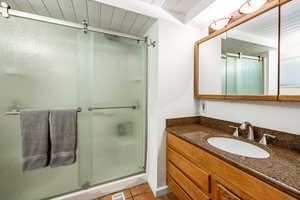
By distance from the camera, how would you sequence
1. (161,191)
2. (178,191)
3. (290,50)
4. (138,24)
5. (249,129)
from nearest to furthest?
1. (290,50)
2. (249,129)
3. (178,191)
4. (161,191)
5. (138,24)

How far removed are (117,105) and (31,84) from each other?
84cm

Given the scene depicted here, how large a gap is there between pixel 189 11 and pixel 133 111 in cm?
136

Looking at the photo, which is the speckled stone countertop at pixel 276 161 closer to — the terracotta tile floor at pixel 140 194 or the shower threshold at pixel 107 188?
the terracotta tile floor at pixel 140 194

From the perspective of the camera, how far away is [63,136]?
3.72ft

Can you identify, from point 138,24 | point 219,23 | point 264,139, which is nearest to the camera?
point 264,139

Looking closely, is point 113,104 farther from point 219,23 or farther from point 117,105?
point 219,23

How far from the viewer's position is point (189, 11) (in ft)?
4.38

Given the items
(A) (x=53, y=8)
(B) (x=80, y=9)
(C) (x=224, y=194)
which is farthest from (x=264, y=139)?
(A) (x=53, y=8)

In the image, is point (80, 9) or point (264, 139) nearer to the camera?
point (264, 139)

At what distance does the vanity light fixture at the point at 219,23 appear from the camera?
119 centimetres

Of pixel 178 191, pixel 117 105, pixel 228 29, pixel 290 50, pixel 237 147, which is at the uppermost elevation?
pixel 228 29

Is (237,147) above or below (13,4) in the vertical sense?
below

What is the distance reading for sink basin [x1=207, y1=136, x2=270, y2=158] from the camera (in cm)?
85

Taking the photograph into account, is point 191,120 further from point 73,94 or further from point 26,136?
point 26,136
